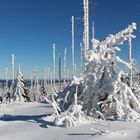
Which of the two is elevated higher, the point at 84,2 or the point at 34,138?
the point at 84,2

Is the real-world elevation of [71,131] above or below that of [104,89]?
below

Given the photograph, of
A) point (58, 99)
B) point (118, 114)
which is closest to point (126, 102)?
point (118, 114)

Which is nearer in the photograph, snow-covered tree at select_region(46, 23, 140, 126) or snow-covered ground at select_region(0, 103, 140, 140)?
snow-covered ground at select_region(0, 103, 140, 140)

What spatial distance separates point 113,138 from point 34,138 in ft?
6.90

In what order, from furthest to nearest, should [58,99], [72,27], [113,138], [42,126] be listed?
1. [72,27]
2. [58,99]
3. [42,126]
4. [113,138]

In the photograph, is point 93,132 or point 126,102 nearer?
point 93,132

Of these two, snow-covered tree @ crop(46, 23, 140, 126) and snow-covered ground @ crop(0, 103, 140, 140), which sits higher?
snow-covered tree @ crop(46, 23, 140, 126)

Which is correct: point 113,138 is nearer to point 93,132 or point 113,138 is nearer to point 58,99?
point 93,132

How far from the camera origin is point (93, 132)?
10.0m

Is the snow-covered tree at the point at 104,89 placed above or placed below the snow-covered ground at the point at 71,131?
above

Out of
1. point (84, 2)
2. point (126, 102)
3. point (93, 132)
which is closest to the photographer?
point (93, 132)

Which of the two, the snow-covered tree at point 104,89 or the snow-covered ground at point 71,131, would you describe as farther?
the snow-covered tree at point 104,89

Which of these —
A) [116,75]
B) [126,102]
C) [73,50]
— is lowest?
[126,102]

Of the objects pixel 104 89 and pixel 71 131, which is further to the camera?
pixel 104 89
